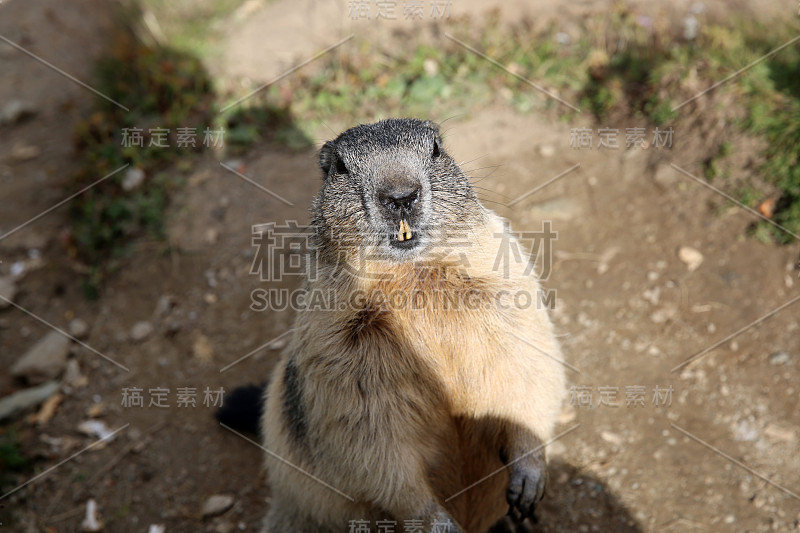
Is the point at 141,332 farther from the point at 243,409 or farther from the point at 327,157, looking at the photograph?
the point at 327,157

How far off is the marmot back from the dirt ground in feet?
3.69

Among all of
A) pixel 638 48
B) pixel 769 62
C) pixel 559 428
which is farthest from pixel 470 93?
pixel 559 428

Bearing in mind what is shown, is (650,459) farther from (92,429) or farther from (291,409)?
(92,429)

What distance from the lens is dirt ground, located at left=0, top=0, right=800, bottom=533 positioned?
477 cm

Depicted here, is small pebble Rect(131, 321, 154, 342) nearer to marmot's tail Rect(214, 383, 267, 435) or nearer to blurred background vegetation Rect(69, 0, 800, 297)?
blurred background vegetation Rect(69, 0, 800, 297)

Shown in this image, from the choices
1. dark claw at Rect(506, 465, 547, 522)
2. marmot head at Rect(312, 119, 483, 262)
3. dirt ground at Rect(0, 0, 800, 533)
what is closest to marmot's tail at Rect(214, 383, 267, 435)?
dirt ground at Rect(0, 0, 800, 533)

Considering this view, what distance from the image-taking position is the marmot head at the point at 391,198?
3.43 m

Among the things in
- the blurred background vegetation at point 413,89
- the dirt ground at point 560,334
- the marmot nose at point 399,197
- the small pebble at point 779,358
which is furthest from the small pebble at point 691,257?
the marmot nose at point 399,197

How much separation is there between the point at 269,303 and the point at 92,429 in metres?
2.11

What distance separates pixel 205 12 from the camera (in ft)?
31.6

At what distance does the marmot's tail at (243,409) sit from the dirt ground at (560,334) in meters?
0.38

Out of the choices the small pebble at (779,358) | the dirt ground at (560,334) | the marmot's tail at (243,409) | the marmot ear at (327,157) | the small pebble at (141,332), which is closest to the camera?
the marmot ear at (327,157)

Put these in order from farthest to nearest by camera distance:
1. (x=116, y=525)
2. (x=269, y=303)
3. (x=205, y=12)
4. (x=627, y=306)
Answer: (x=205, y=12)
(x=269, y=303)
(x=627, y=306)
(x=116, y=525)

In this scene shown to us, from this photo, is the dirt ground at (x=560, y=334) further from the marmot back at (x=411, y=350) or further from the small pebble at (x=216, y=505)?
the marmot back at (x=411, y=350)
